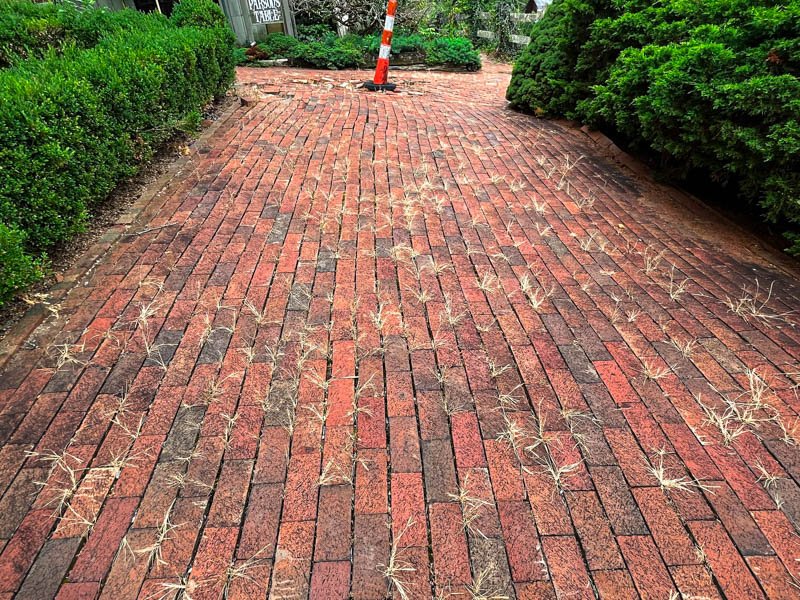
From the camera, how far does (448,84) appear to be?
9.70m

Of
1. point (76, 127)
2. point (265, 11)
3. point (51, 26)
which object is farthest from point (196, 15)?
point (265, 11)

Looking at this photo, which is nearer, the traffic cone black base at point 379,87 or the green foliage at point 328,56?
the traffic cone black base at point 379,87

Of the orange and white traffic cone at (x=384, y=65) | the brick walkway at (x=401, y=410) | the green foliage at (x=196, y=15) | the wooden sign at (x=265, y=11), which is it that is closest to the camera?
the brick walkway at (x=401, y=410)

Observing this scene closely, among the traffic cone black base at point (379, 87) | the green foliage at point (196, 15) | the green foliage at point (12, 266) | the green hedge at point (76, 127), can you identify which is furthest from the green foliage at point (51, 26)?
the green foliage at point (12, 266)

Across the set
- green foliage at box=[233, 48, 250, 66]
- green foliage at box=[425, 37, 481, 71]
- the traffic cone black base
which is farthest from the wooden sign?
the traffic cone black base

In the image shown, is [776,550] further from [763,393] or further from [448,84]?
[448,84]

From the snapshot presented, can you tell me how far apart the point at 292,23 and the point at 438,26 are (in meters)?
6.64

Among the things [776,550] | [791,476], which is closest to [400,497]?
[776,550]

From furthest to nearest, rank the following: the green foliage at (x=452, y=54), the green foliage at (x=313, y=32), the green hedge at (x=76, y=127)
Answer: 1. the green foliage at (x=313, y=32)
2. the green foliage at (x=452, y=54)
3. the green hedge at (x=76, y=127)

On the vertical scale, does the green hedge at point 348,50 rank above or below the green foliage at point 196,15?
below

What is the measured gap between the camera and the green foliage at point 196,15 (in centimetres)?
628

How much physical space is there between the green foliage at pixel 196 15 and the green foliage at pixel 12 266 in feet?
16.7

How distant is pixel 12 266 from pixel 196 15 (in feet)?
18.2

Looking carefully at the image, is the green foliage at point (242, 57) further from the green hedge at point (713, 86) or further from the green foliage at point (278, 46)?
the green hedge at point (713, 86)
